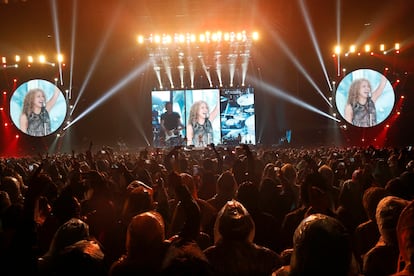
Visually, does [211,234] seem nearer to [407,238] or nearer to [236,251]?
[236,251]

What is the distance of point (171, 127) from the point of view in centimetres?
2748

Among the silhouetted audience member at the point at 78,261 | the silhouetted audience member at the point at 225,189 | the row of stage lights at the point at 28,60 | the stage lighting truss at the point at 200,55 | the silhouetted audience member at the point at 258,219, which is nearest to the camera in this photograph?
the silhouetted audience member at the point at 78,261

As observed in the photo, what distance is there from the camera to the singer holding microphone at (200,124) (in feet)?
90.2

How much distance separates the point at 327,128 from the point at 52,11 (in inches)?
630

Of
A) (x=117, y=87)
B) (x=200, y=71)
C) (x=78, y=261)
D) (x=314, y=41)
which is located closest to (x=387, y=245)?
(x=78, y=261)

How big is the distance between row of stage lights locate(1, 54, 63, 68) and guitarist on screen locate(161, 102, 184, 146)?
6.44 metres

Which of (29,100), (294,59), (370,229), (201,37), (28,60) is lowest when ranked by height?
(370,229)

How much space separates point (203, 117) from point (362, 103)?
8648 millimetres

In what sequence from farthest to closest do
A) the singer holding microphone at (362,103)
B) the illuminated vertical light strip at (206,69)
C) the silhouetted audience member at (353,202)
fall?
the illuminated vertical light strip at (206,69)
the singer holding microphone at (362,103)
the silhouetted audience member at (353,202)

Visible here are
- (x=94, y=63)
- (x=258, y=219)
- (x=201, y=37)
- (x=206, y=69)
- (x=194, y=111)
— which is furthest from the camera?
(x=206, y=69)

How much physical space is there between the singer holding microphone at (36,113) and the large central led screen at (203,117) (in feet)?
18.9

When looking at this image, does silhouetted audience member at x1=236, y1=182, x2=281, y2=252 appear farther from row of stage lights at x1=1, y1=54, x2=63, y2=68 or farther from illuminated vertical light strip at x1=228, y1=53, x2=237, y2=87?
illuminated vertical light strip at x1=228, y1=53, x2=237, y2=87

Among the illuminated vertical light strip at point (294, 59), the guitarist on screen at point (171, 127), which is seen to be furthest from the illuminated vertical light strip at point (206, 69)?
the illuminated vertical light strip at point (294, 59)

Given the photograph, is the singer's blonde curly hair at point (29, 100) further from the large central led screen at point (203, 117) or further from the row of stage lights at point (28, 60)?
the large central led screen at point (203, 117)
